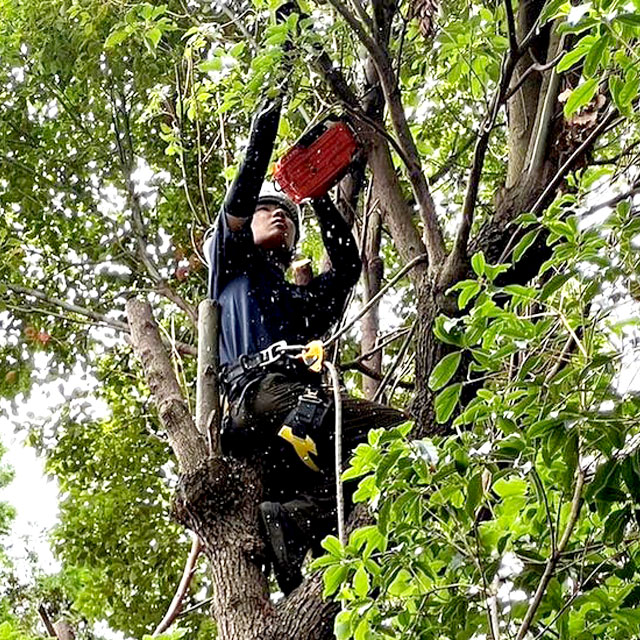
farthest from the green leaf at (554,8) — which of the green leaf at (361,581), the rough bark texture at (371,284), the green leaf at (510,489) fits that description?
the rough bark texture at (371,284)

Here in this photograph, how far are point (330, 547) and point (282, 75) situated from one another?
151cm

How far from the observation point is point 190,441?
2924 mm

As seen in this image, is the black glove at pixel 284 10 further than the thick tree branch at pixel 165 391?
Yes

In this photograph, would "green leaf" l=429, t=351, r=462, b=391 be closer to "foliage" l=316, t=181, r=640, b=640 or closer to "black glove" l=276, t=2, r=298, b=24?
"foliage" l=316, t=181, r=640, b=640

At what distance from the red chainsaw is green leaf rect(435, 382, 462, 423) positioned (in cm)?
143

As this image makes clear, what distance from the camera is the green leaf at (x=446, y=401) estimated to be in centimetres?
196

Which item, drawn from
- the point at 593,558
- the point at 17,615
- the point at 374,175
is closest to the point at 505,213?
the point at 374,175

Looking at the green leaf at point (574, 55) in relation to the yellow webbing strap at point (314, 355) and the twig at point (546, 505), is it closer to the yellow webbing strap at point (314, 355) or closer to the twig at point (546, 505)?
the twig at point (546, 505)

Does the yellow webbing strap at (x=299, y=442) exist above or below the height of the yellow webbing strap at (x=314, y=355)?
below

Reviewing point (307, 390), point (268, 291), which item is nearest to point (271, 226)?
point (268, 291)

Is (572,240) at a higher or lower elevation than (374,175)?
lower

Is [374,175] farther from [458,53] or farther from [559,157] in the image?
[559,157]

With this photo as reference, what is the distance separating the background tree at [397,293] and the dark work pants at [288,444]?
166 millimetres

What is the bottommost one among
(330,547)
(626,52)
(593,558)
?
(593,558)
